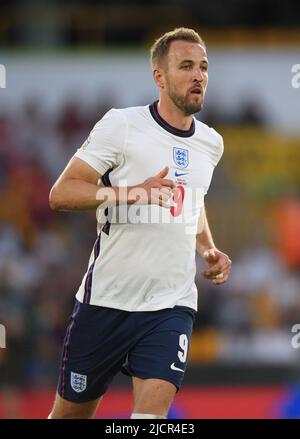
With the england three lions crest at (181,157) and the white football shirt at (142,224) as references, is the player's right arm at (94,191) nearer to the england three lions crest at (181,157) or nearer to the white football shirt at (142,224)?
the white football shirt at (142,224)

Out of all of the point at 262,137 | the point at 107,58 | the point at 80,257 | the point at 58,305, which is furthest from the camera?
the point at 107,58

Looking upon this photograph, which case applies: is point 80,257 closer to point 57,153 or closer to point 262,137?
point 57,153

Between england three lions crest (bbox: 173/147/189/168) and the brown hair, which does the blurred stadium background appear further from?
the brown hair

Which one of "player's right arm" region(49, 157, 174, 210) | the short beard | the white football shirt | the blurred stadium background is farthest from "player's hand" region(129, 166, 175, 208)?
the blurred stadium background

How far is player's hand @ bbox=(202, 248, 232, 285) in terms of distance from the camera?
6.10m

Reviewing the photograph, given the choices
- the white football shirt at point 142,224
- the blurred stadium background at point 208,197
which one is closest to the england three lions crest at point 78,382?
the white football shirt at point 142,224

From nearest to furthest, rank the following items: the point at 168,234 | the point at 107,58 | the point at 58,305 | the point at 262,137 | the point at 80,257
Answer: the point at 168,234 → the point at 58,305 → the point at 80,257 → the point at 262,137 → the point at 107,58

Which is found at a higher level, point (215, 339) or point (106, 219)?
point (106, 219)

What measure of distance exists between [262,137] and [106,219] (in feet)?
33.4

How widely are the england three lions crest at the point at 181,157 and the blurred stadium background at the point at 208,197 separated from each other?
5151 millimetres

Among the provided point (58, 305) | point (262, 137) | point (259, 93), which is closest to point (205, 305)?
point (58, 305)

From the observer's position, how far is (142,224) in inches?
241

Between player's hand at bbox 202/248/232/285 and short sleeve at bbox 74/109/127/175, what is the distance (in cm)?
77

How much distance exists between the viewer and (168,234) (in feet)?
20.2
